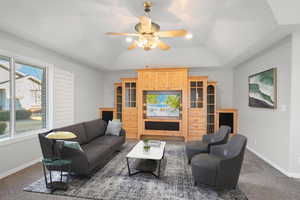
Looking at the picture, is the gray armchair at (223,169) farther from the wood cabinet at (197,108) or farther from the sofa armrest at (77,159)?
the wood cabinet at (197,108)

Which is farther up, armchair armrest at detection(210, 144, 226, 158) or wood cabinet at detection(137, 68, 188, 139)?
wood cabinet at detection(137, 68, 188, 139)

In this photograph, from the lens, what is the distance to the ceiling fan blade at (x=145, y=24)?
2324 millimetres

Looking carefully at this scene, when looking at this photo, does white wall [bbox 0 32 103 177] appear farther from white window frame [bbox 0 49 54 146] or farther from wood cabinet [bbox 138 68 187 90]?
wood cabinet [bbox 138 68 187 90]

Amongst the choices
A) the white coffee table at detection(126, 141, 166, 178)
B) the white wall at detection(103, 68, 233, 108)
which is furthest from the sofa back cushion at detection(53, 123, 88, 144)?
the white wall at detection(103, 68, 233, 108)

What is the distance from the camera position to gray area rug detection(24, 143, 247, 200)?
7.22 feet

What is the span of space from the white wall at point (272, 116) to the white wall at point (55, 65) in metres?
5.20

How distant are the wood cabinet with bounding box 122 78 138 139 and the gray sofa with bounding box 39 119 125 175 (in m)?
1.26

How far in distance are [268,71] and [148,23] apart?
115 inches

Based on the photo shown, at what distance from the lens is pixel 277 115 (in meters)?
3.12

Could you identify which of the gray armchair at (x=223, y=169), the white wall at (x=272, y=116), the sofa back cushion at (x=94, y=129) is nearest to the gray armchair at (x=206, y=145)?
the gray armchair at (x=223, y=169)

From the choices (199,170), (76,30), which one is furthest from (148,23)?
(199,170)

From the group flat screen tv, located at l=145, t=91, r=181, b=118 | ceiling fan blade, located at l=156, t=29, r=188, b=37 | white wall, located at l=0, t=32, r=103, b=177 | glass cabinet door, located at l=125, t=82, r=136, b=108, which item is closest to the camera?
ceiling fan blade, located at l=156, t=29, r=188, b=37

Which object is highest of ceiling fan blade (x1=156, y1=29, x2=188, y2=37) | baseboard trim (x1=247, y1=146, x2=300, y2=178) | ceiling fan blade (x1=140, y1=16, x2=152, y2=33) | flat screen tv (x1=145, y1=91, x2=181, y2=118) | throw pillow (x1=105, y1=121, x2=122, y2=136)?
ceiling fan blade (x1=140, y1=16, x2=152, y2=33)

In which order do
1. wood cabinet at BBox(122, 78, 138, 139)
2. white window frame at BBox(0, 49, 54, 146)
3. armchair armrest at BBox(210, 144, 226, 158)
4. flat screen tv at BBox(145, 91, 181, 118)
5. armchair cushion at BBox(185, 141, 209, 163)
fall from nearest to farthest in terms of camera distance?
armchair armrest at BBox(210, 144, 226, 158)
white window frame at BBox(0, 49, 54, 146)
armchair cushion at BBox(185, 141, 209, 163)
flat screen tv at BBox(145, 91, 181, 118)
wood cabinet at BBox(122, 78, 138, 139)
